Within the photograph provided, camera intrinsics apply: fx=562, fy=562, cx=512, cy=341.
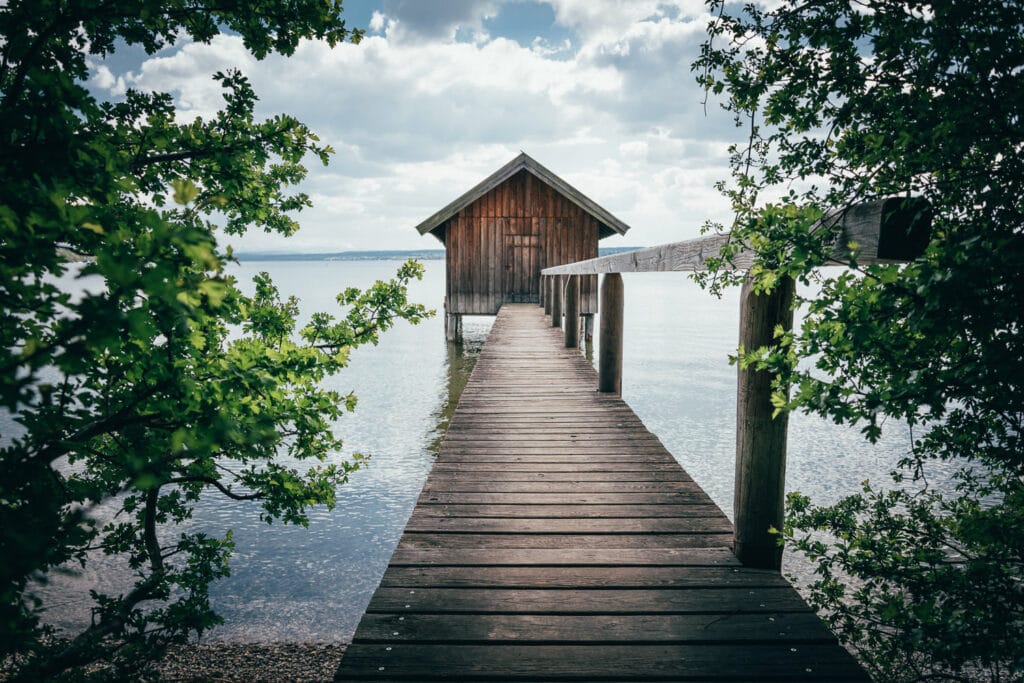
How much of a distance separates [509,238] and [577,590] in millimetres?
18171

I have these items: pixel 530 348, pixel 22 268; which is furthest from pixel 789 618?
pixel 530 348

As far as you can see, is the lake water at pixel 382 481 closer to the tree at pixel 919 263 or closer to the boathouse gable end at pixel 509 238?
the boathouse gable end at pixel 509 238

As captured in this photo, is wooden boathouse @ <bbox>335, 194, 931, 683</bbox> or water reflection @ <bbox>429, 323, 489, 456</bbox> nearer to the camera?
wooden boathouse @ <bbox>335, 194, 931, 683</bbox>

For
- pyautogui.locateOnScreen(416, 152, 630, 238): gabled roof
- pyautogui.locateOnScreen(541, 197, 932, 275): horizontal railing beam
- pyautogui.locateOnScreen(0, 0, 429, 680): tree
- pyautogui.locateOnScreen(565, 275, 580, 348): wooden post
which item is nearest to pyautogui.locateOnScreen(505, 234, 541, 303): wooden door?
pyautogui.locateOnScreen(416, 152, 630, 238): gabled roof

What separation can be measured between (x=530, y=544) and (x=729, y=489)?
681 centimetres

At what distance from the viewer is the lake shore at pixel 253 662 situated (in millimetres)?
4750

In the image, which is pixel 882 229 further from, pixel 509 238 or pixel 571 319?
pixel 509 238

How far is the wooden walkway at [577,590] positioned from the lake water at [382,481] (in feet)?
11.0

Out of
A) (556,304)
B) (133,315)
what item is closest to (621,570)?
(133,315)

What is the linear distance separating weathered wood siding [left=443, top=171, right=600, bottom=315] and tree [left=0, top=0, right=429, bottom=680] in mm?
15889

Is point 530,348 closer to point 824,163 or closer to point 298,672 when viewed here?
point 298,672

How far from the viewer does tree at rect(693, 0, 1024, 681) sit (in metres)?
1.50

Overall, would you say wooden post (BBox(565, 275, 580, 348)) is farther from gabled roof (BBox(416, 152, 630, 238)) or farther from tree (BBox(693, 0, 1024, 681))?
gabled roof (BBox(416, 152, 630, 238))

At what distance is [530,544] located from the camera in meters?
2.96
